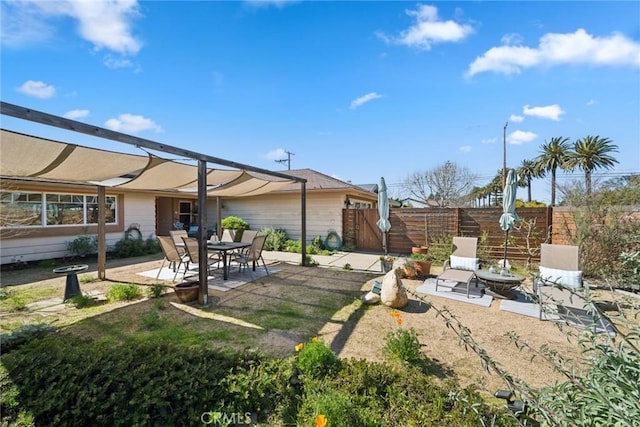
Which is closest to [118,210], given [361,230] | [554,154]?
[361,230]

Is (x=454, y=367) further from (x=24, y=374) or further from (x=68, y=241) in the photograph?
(x=68, y=241)

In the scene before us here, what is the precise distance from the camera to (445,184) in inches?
930

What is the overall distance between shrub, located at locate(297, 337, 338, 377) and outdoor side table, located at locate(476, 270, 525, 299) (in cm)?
436

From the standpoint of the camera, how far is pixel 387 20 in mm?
7160

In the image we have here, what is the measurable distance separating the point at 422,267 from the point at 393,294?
2.73 metres

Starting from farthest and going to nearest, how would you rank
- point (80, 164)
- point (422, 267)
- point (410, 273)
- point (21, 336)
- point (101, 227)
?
1. point (422, 267)
2. point (410, 273)
3. point (101, 227)
4. point (80, 164)
5. point (21, 336)

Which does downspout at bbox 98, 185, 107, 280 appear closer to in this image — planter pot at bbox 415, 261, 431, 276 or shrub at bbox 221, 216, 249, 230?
shrub at bbox 221, 216, 249, 230

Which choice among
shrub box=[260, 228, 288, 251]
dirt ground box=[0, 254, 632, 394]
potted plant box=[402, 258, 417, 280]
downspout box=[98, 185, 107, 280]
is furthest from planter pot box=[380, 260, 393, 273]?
downspout box=[98, 185, 107, 280]

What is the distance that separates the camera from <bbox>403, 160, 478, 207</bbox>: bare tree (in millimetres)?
23391

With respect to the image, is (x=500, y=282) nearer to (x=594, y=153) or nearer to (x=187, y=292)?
(x=187, y=292)

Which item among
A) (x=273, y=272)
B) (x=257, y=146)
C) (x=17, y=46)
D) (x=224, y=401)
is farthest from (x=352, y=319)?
(x=257, y=146)

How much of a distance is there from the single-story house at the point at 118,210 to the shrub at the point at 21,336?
2.41m

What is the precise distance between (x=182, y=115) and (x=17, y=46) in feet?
14.3

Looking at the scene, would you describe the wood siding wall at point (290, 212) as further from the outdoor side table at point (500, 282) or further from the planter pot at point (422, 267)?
the outdoor side table at point (500, 282)
